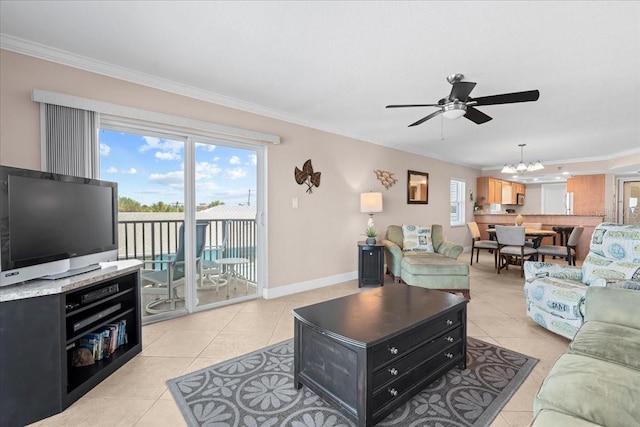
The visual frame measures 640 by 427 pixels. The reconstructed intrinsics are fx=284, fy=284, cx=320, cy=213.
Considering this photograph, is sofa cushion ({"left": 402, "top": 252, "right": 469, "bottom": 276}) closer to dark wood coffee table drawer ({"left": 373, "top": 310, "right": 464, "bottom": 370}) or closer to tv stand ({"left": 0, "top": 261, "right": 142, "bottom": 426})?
dark wood coffee table drawer ({"left": 373, "top": 310, "right": 464, "bottom": 370})

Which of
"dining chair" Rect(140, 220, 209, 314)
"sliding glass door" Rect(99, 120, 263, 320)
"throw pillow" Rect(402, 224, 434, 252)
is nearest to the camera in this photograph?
"sliding glass door" Rect(99, 120, 263, 320)

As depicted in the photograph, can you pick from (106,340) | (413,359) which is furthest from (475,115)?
(106,340)

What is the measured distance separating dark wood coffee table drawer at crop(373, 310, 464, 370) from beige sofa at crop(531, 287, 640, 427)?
618 mm

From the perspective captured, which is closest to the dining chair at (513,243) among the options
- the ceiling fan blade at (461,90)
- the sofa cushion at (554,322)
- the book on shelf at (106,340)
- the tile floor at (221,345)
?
the tile floor at (221,345)

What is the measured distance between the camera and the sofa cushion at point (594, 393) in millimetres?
1026

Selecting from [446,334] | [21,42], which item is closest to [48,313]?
[21,42]

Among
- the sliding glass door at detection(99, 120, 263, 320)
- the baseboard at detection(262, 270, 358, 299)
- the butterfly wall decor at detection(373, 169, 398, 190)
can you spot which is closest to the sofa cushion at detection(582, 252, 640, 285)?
the baseboard at detection(262, 270, 358, 299)

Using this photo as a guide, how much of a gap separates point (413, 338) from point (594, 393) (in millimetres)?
784

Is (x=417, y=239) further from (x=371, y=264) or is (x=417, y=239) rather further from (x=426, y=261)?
(x=371, y=264)

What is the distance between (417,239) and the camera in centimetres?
446

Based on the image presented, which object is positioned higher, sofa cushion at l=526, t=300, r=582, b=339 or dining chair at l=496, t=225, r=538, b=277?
dining chair at l=496, t=225, r=538, b=277

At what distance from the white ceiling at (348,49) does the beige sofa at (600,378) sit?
1.87 metres

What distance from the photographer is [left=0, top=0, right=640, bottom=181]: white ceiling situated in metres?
1.82

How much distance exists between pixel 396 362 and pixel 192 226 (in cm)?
249
